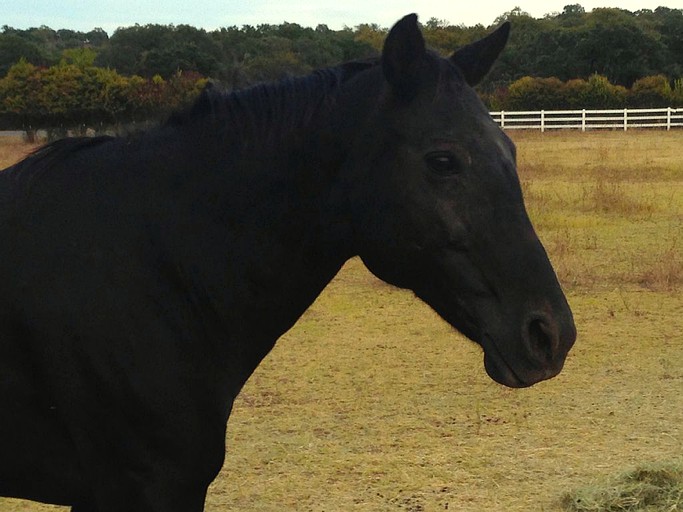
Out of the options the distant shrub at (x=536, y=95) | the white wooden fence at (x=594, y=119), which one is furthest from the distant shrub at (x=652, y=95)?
the distant shrub at (x=536, y=95)

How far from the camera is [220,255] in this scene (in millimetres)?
2152

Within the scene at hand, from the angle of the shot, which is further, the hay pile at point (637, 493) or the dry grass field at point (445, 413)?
the dry grass field at point (445, 413)

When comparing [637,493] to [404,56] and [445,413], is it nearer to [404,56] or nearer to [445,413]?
[445,413]

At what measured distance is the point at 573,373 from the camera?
19.7 ft

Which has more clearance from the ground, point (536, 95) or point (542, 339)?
point (542, 339)

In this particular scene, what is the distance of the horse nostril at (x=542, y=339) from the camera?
1911 mm

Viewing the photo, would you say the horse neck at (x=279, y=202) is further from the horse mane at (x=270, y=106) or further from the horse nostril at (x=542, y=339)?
the horse nostril at (x=542, y=339)

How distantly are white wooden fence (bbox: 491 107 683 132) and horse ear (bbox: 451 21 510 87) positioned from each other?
32.9 metres

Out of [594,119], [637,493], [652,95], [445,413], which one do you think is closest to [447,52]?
[445,413]

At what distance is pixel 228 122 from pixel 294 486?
8.27 feet

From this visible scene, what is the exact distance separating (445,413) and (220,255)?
10.9 ft

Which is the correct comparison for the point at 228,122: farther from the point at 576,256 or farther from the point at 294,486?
the point at 576,256

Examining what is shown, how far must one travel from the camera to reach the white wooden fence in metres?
34.9

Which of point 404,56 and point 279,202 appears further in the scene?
point 279,202
